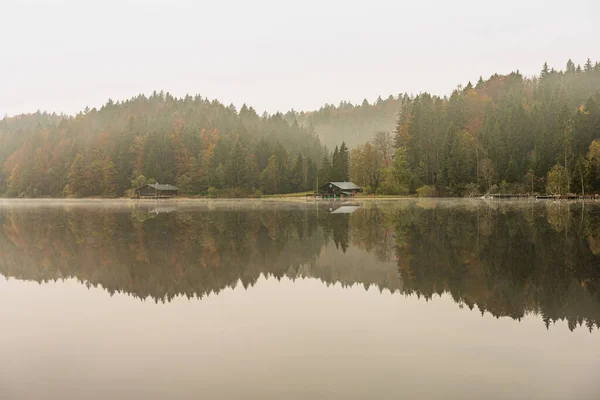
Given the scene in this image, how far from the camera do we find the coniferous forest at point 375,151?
110 m

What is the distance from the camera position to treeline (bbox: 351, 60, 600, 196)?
104m

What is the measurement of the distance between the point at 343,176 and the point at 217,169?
123 feet

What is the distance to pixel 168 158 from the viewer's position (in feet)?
495

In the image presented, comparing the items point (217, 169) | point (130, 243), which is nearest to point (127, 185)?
point (217, 169)

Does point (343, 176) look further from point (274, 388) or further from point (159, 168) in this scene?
point (274, 388)

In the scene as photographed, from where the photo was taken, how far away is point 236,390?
7781 mm

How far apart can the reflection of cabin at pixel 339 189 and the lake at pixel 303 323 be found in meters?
100

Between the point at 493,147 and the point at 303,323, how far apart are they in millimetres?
118217

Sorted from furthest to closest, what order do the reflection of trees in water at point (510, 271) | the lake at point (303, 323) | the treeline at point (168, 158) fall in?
the treeline at point (168, 158) < the reflection of trees in water at point (510, 271) < the lake at point (303, 323)

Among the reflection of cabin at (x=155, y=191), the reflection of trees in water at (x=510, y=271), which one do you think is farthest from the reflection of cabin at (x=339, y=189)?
the reflection of trees in water at (x=510, y=271)

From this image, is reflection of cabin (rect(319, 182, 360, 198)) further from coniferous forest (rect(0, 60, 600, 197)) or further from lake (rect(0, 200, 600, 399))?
lake (rect(0, 200, 600, 399))

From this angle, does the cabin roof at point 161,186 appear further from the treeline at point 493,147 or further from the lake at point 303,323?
the lake at point 303,323

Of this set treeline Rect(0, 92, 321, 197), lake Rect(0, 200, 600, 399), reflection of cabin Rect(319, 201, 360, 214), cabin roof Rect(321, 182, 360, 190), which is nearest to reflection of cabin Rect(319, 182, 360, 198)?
cabin roof Rect(321, 182, 360, 190)

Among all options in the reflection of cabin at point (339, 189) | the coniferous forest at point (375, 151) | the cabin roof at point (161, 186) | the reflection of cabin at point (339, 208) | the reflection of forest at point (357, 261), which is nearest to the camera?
the reflection of forest at point (357, 261)
